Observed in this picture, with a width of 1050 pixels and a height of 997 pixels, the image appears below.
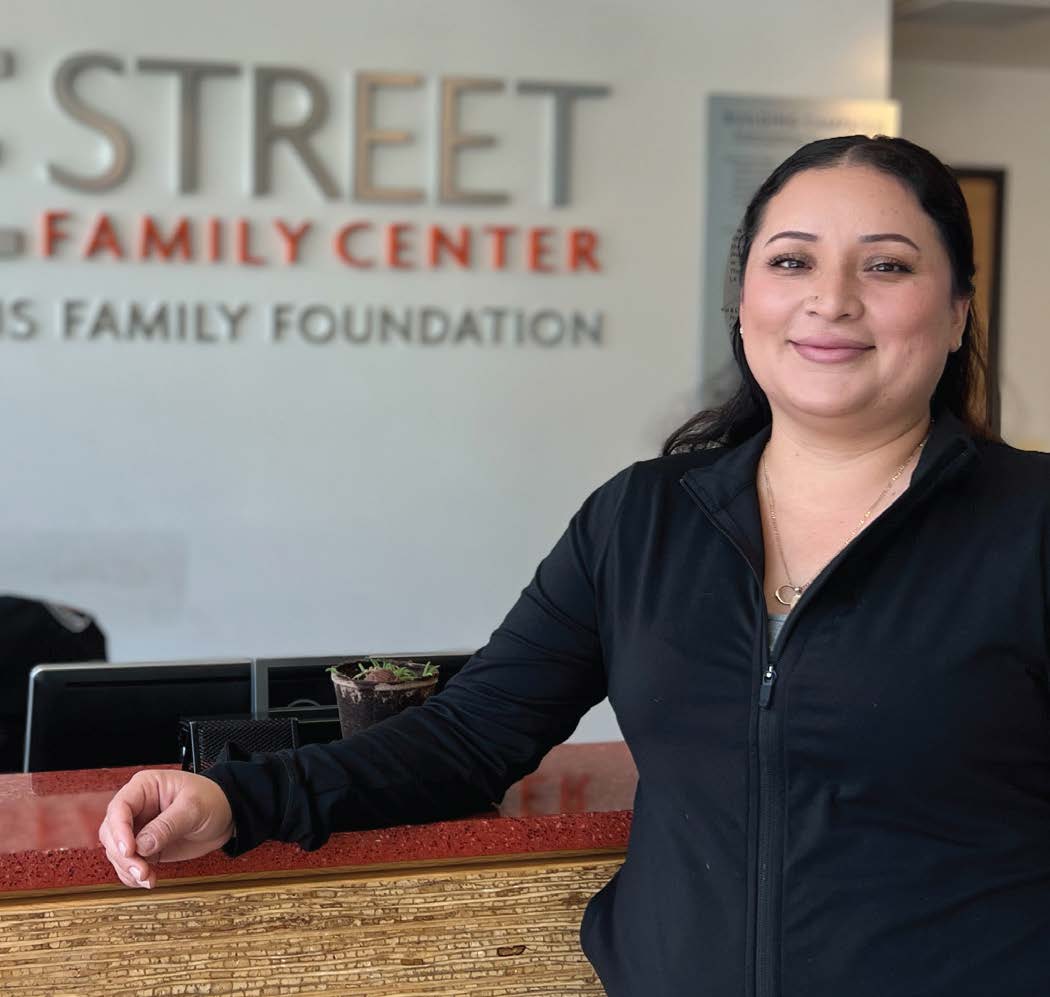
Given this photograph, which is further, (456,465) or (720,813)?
(456,465)

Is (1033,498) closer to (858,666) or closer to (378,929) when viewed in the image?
(858,666)

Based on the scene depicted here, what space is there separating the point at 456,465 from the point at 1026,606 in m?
3.76

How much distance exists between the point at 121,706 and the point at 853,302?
3.83 ft

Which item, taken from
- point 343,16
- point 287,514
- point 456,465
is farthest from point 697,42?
point 287,514

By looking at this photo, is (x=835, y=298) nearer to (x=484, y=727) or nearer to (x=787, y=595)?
(x=787, y=595)

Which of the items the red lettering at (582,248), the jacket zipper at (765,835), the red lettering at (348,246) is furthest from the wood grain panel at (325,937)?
the red lettering at (582,248)

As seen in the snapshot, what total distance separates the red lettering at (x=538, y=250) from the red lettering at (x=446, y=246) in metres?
0.22

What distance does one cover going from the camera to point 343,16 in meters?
4.73

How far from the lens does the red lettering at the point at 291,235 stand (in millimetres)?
4750

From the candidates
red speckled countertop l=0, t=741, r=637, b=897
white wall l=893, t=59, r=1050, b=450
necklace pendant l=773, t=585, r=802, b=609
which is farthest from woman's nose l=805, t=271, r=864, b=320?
white wall l=893, t=59, r=1050, b=450

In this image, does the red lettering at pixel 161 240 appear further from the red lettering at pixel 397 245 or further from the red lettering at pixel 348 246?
the red lettering at pixel 397 245

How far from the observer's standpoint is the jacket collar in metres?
1.39

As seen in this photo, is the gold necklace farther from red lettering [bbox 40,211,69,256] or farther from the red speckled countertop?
red lettering [bbox 40,211,69,256]

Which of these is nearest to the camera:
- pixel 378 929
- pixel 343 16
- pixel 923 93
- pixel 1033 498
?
pixel 1033 498
